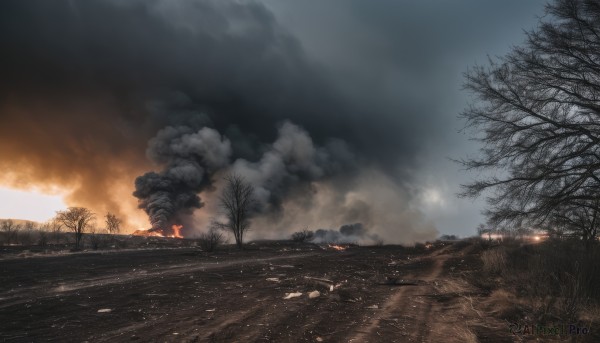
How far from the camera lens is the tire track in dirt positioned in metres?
6.09

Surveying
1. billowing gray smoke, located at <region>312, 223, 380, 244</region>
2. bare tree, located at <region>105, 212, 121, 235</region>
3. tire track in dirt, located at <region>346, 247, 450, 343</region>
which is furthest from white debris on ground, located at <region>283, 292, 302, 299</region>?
bare tree, located at <region>105, 212, 121, 235</region>

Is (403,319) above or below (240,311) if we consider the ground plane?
below

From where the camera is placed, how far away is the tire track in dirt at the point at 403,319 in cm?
609

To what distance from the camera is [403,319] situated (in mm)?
7223

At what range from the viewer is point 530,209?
11.3m

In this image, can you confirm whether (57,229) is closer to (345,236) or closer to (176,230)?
(176,230)

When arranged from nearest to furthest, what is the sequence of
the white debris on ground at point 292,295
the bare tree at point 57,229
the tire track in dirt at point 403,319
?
the tire track in dirt at point 403,319
the white debris on ground at point 292,295
the bare tree at point 57,229

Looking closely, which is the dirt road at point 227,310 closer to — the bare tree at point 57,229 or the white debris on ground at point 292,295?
the white debris on ground at point 292,295

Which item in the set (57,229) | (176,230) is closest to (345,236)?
(176,230)

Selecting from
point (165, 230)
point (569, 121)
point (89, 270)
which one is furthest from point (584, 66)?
point (165, 230)

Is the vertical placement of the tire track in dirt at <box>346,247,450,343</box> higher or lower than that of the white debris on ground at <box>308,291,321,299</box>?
lower

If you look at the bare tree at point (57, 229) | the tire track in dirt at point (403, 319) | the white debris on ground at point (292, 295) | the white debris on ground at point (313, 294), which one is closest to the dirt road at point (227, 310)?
the tire track in dirt at point (403, 319)

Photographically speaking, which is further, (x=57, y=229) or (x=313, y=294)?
(x=57, y=229)

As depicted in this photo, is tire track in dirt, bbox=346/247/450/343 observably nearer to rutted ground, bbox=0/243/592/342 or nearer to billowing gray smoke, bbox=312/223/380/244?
rutted ground, bbox=0/243/592/342
